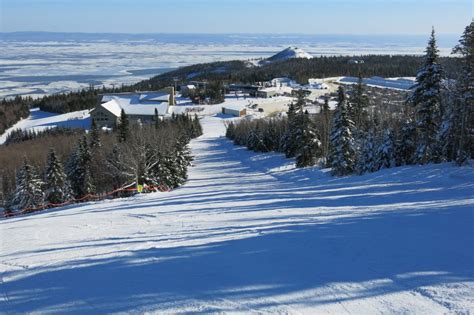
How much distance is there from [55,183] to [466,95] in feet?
102

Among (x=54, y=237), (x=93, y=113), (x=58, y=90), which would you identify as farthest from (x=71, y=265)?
(x=58, y=90)

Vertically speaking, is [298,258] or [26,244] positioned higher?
[298,258]

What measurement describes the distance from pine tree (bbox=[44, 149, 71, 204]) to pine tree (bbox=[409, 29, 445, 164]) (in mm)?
28039

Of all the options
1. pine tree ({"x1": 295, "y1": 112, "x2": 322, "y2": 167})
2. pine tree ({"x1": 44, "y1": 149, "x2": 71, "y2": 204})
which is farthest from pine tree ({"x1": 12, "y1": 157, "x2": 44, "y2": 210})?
pine tree ({"x1": 295, "y1": 112, "x2": 322, "y2": 167})

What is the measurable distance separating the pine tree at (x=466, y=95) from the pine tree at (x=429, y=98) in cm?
108

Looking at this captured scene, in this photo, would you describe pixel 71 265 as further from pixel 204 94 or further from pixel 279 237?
pixel 204 94

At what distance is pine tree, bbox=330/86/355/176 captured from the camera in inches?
1180

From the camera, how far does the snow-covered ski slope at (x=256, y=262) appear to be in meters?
5.52

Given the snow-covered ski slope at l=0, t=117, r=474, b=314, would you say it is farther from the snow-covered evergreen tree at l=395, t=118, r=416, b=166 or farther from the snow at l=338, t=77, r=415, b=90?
the snow at l=338, t=77, r=415, b=90

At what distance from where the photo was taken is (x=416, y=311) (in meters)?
5.10

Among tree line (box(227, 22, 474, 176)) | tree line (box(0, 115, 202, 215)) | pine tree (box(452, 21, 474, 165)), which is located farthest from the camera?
tree line (box(0, 115, 202, 215))

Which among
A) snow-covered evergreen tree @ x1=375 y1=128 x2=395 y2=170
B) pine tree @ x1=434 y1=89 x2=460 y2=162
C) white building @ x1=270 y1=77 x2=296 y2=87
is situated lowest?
snow-covered evergreen tree @ x1=375 y1=128 x2=395 y2=170

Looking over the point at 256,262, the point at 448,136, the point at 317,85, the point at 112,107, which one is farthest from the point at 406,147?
the point at 317,85

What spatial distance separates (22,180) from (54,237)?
92.9ft
